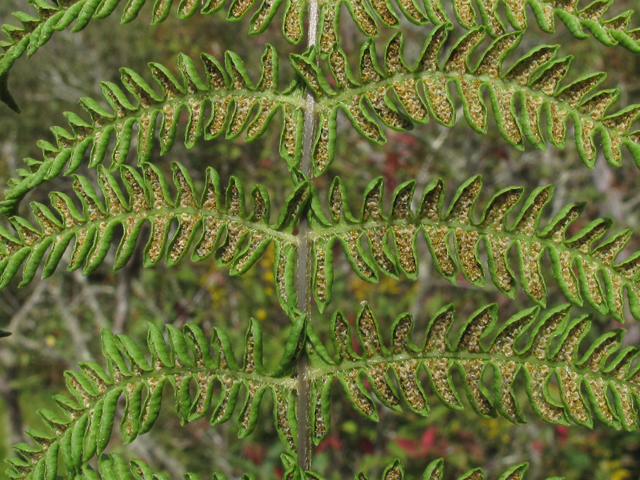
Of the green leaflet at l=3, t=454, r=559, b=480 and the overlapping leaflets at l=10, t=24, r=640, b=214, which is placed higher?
the overlapping leaflets at l=10, t=24, r=640, b=214

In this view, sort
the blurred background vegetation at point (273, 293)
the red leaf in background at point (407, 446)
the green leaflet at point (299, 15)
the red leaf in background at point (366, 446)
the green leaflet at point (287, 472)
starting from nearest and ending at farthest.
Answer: the green leaflet at point (287, 472), the green leaflet at point (299, 15), the red leaf in background at point (407, 446), the red leaf in background at point (366, 446), the blurred background vegetation at point (273, 293)

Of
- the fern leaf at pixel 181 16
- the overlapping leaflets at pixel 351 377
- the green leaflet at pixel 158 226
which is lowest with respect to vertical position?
the overlapping leaflets at pixel 351 377

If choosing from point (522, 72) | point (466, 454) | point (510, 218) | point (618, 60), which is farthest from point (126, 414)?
point (618, 60)

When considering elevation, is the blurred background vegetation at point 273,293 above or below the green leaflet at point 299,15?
below

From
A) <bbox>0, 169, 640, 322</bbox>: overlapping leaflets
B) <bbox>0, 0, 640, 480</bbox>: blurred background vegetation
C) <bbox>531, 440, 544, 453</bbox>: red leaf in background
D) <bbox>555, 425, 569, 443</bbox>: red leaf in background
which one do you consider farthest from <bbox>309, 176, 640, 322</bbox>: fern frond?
<bbox>531, 440, 544, 453</bbox>: red leaf in background

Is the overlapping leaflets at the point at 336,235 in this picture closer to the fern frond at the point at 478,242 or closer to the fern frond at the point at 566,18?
the fern frond at the point at 478,242

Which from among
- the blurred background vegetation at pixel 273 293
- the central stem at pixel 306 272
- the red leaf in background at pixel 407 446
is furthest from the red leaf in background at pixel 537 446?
the central stem at pixel 306 272

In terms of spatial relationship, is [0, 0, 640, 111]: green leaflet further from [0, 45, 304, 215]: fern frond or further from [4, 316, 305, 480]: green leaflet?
[4, 316, 305, 480]: green leaflet
